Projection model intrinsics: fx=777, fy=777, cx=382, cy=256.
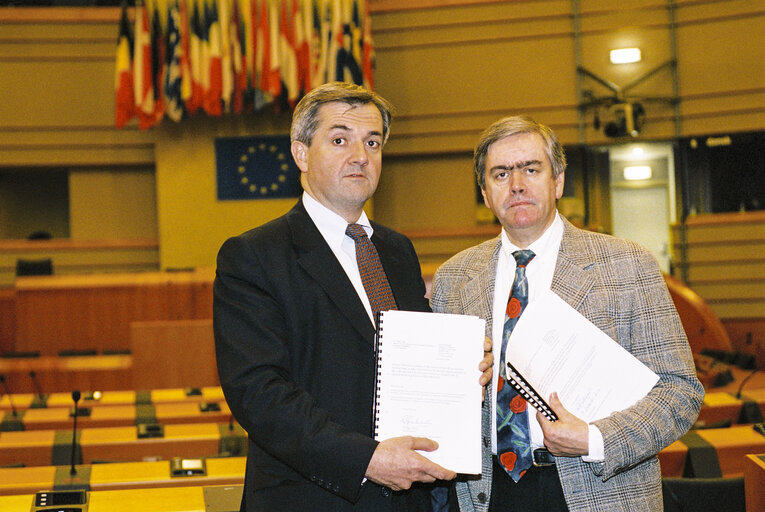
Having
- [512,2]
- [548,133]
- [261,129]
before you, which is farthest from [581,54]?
[548,133]

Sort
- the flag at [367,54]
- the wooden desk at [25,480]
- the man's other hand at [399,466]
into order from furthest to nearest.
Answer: the flag at [367,54] < the wooden desk at [25,480] < the man's other hand at [399,466]

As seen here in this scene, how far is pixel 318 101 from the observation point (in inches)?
80.4

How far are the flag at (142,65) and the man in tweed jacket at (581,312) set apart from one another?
862 cm

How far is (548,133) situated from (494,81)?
9101 millimetres

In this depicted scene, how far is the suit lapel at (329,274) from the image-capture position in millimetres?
1922

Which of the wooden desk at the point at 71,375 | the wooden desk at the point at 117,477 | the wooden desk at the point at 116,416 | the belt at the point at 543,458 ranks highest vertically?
the belt at the point at 543,458

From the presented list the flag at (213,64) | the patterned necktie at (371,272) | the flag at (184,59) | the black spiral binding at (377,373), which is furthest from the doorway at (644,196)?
the black spiral binding at (377,373)

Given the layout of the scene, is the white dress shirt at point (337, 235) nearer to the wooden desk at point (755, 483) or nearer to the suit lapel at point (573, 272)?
the suit lapel at point (573, 272)

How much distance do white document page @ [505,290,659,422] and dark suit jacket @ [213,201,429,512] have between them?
1.34ft

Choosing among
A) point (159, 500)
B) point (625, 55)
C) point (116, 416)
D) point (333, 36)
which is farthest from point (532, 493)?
point (625, 55)

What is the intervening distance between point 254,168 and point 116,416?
22.1ft

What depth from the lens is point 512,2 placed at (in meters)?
10.8

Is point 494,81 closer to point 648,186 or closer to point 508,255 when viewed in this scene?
point 648,186

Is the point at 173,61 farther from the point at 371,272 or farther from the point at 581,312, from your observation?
the point at 581,312
